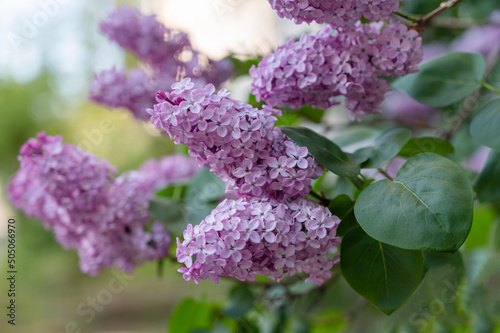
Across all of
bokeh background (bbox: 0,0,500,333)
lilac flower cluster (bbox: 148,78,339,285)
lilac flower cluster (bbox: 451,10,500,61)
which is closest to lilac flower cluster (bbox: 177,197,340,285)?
lilac flower cluster (bbox: 148,78,339,285)

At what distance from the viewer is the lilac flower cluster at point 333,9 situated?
311 millimetres

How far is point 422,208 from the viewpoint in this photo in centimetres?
27

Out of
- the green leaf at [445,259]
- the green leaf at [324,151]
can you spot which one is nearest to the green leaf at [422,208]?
the green leaf at [324,151]

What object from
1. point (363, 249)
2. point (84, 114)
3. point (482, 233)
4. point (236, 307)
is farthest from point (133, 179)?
point (84, 114)

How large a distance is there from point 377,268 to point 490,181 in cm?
15

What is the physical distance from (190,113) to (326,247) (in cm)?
12

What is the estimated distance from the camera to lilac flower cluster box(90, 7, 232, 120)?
61 cm

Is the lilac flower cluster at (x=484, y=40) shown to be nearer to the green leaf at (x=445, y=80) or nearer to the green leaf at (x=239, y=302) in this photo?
the green leaf at (x=445, y=80)

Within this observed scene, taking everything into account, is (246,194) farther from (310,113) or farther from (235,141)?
Answer: (310,113)

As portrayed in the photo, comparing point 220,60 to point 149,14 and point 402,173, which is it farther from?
point 402,173

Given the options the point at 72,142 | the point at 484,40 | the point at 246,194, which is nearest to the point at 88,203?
the point at 246,194

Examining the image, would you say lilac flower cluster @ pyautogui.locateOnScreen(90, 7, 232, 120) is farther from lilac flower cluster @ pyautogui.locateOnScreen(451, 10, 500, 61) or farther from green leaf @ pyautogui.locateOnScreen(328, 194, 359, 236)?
Result: lilac flower cluster @ pyautogui.locateOnScreen(451, 10, 500, 61)

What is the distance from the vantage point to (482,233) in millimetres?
735

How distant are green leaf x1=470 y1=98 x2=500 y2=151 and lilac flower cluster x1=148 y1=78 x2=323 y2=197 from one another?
153 mm
